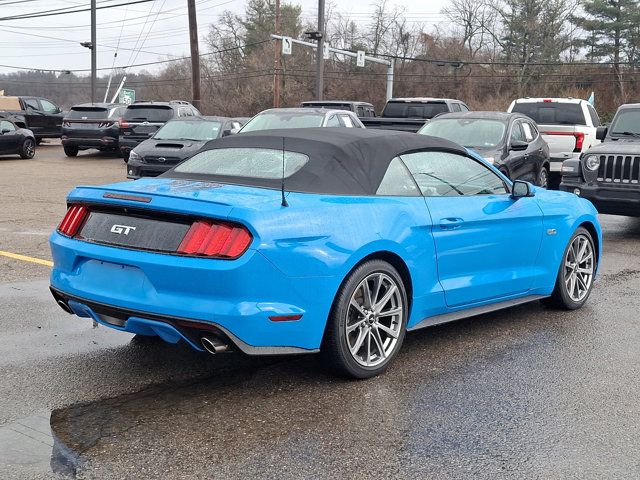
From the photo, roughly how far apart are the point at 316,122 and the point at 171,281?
12.1 metres

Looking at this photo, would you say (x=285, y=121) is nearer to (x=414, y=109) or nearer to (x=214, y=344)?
(x=414, y=109)

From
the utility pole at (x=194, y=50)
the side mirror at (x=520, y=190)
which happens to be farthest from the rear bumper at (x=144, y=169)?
the utility pole at (x=194, y=50)

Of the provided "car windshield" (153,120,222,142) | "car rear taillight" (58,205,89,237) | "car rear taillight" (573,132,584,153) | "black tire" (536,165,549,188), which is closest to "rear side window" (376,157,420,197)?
"car rear taillight" (58,205,89,237)

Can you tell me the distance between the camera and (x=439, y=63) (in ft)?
190

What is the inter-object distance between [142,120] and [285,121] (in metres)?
8.13

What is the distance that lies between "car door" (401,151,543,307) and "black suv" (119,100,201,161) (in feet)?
55.7

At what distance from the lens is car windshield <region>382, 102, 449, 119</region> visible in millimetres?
19656

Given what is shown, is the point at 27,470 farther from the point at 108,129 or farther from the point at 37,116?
the point at 37,116

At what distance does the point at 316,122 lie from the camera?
1599 centimetres

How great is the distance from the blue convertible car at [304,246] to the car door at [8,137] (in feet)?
65.3

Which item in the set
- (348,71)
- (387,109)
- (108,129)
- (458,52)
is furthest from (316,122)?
(348,71)

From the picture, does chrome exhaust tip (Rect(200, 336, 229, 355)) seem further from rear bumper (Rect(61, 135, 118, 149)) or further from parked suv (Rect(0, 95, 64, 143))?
parked suv (Rect(0, 95, 64, 143))

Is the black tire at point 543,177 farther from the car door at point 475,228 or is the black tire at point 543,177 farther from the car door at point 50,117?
the car door at point 50,117

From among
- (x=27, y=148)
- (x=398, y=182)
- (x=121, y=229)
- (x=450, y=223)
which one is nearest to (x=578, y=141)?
(x=450, y=223)
